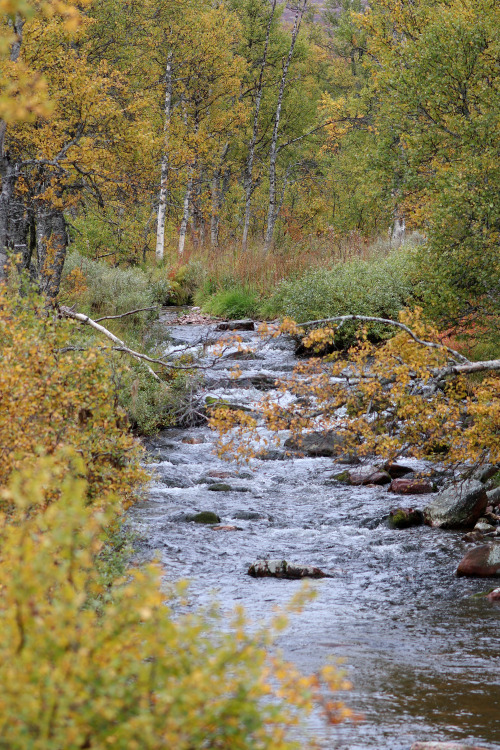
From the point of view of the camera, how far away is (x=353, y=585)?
7234 mm

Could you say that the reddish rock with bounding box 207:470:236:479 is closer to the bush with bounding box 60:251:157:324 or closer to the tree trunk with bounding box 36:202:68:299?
the tree trunk with bounding box 36:202:68:299

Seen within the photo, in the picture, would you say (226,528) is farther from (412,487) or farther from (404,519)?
(412,487)

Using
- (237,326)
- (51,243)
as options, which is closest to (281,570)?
(51,243)

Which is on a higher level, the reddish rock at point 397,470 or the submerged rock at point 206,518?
the reddish rock at point 397,470

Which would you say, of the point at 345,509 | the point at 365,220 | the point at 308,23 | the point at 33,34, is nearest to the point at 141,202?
the point at 33,34

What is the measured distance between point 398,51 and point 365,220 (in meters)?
18.9

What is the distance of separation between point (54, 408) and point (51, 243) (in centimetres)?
821

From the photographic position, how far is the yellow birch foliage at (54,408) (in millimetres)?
4703

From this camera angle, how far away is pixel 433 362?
24.9ft

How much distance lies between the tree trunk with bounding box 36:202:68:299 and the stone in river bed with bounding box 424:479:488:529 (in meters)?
6.17

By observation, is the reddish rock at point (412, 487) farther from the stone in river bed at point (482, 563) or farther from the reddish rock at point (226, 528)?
the reddish rock at point (226, 528)

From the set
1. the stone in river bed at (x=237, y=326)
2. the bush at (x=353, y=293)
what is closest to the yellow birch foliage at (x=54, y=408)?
the bush at (x=353, y=293)

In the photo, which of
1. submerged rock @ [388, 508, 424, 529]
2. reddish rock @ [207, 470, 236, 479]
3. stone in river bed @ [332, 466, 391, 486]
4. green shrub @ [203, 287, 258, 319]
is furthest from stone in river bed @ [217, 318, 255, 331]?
submerged rock @ [388, 508, 424, 529]

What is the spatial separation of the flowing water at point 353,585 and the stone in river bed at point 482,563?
154 millimetres
